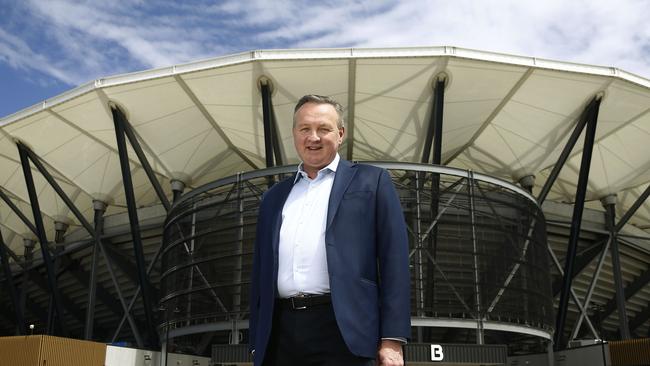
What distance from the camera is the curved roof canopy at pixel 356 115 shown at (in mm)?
25062

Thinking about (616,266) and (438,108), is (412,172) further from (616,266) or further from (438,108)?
(616,266)

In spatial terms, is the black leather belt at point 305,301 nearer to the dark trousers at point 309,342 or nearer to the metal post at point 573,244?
the dark trousers at point 309,342

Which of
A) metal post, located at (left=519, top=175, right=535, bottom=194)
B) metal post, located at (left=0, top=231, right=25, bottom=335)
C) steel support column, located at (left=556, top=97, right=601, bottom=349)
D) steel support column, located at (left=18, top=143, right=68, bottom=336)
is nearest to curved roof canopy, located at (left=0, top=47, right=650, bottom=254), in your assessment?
metal post, located at (left=519, top=175, right=535, bottom=194)

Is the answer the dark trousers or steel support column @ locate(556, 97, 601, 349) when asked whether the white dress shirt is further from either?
steel support column @ locate(556, 97, 601, 349)

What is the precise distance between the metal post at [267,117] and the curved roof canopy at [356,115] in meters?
0.38

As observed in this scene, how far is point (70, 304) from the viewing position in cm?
4344

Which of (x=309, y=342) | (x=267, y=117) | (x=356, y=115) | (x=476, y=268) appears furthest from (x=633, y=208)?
(x=309, y=342)

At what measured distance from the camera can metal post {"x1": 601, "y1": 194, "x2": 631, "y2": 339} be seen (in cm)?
3250

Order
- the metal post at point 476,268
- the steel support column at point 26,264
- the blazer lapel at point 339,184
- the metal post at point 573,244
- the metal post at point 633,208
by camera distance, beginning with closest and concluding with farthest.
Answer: the blazer lapel at point 339,184
the metal post at point 476,268
the metal post at point 573,244
the metal post at point 633,208
the steel support column at point 26,264

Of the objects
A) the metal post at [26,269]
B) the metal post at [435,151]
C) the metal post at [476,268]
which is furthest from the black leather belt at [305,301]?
the metal post at [26,269]

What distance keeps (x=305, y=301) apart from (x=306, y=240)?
0.87ft

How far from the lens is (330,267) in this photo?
9.13 ft

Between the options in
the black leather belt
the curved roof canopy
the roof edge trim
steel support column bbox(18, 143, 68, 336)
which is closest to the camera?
the black leather belt

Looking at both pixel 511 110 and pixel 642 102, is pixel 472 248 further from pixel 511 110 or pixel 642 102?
pixel 642 102
